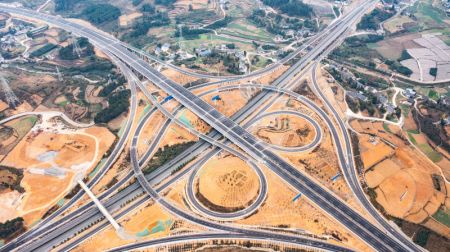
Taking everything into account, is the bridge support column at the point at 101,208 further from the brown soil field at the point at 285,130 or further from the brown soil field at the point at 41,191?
the brown soil field at the point at 285,130

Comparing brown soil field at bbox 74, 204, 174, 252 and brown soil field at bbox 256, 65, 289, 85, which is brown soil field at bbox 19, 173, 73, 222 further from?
brown soil field at bbox 256, 65, 289, 85

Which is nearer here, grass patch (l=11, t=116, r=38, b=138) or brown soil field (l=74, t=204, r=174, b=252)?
brown soil field (l=74, t=204, r=174, b=252)

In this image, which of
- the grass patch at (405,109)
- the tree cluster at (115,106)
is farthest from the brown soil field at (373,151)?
the tree cluster at (115,106)

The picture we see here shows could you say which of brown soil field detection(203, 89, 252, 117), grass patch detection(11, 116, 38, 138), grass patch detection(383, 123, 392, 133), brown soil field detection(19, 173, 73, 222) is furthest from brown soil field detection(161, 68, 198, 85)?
grass patch detection(383, 123, 392, 133)

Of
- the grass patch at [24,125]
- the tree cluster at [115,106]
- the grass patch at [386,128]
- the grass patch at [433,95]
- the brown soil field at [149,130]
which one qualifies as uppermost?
the grass patch at [433,95]

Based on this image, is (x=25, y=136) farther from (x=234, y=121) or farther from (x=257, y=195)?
(x=257, y=195)

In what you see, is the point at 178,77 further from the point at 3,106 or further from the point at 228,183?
the point at 3,106
